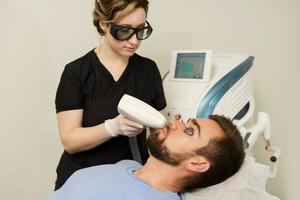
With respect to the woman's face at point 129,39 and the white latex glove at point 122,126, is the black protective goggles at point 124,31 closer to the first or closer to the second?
the woman's face at point 129,39

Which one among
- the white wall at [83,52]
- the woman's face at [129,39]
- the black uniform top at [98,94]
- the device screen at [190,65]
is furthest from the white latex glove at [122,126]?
the white wall at [83,52]

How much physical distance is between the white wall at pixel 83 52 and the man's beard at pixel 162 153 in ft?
2.93

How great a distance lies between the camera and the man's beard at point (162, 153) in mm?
1226

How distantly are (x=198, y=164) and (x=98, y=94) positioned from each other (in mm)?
495

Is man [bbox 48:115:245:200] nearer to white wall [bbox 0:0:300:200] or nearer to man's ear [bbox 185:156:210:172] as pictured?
man's ear [bbox 185:156:210:172]

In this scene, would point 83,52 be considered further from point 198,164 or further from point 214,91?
point 198,164

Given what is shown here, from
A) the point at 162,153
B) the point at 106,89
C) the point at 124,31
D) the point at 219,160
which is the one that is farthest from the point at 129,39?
the point at 219,160

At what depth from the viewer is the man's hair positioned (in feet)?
3.93

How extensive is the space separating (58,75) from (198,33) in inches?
34.0

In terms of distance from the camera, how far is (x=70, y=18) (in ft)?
6.30

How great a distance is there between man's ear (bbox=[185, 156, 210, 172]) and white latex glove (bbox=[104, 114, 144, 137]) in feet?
0.67

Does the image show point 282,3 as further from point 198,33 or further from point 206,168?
point 206,168

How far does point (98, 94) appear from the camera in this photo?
144 centimetres

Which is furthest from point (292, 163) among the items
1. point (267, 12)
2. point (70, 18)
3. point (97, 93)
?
point (70, 18)
